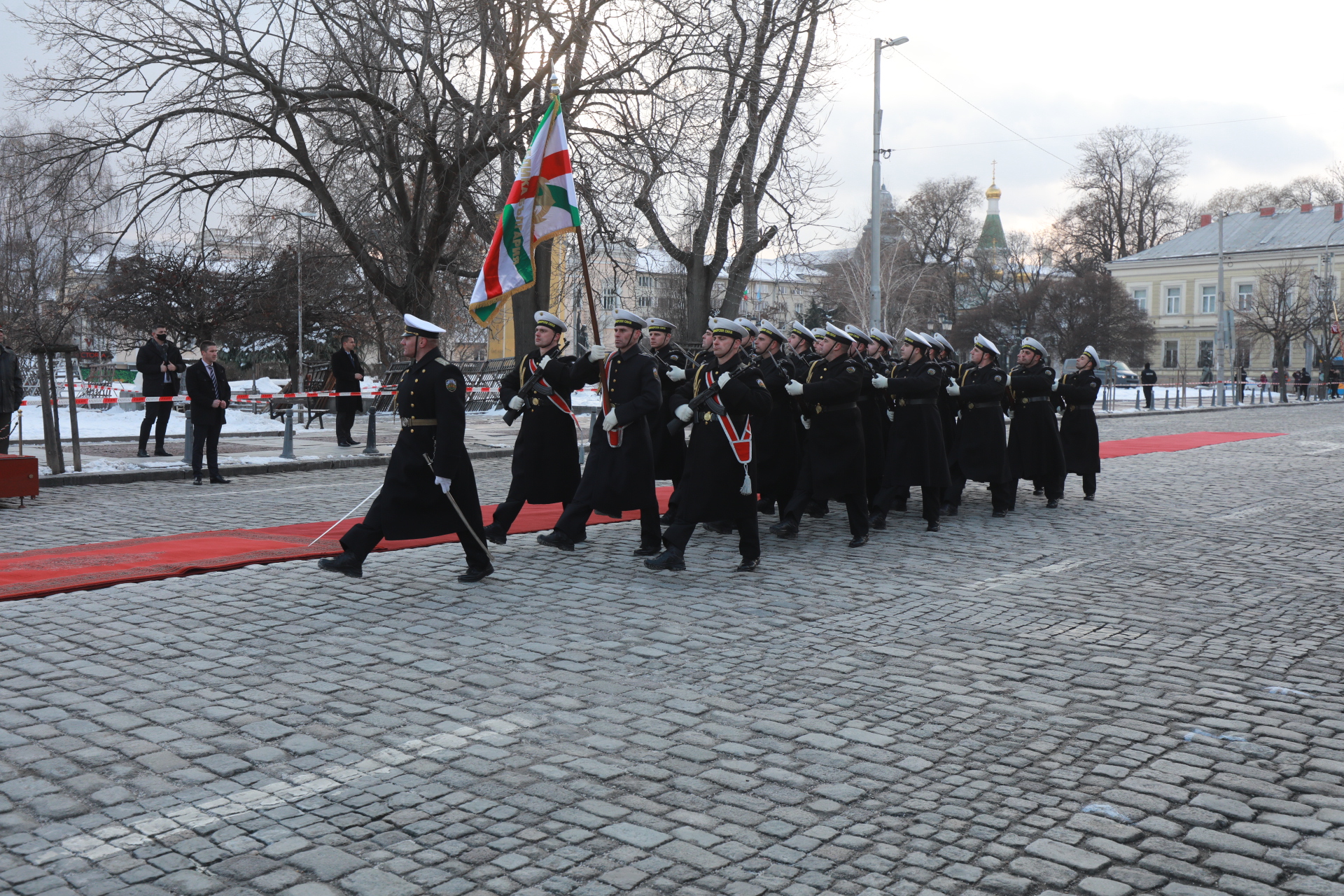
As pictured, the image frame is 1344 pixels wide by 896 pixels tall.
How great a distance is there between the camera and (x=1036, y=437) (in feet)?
41.6

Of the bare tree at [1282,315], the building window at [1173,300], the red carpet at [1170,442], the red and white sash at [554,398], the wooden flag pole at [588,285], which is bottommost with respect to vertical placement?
the red carpet at [1170,442]

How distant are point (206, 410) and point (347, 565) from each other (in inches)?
287

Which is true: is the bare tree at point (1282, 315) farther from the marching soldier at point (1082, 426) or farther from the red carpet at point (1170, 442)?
the marching soldier at point (1082, 426)

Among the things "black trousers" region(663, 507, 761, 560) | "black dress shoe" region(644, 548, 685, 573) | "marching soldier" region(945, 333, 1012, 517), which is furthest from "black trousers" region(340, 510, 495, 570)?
"marching soldier" region(945, 333, 1012, 517)

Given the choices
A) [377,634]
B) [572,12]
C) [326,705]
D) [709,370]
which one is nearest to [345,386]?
[572,12]

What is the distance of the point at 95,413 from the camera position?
1179 inches

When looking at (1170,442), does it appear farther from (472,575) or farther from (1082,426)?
(472,575)

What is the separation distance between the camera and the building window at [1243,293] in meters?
71.8

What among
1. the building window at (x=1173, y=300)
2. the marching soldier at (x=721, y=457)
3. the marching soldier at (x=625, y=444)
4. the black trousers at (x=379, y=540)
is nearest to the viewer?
the black trousers at (x=379, y=540)

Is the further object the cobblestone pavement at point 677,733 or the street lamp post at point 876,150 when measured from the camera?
the street lamp post at point 876,150

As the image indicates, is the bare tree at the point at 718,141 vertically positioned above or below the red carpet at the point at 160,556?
above

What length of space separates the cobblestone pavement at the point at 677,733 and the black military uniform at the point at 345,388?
11.6 meters

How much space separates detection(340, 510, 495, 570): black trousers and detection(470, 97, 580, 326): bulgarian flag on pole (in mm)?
3017

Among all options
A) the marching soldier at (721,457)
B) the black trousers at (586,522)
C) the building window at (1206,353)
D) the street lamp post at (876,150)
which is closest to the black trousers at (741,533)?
the marching soldier at (721,457)
